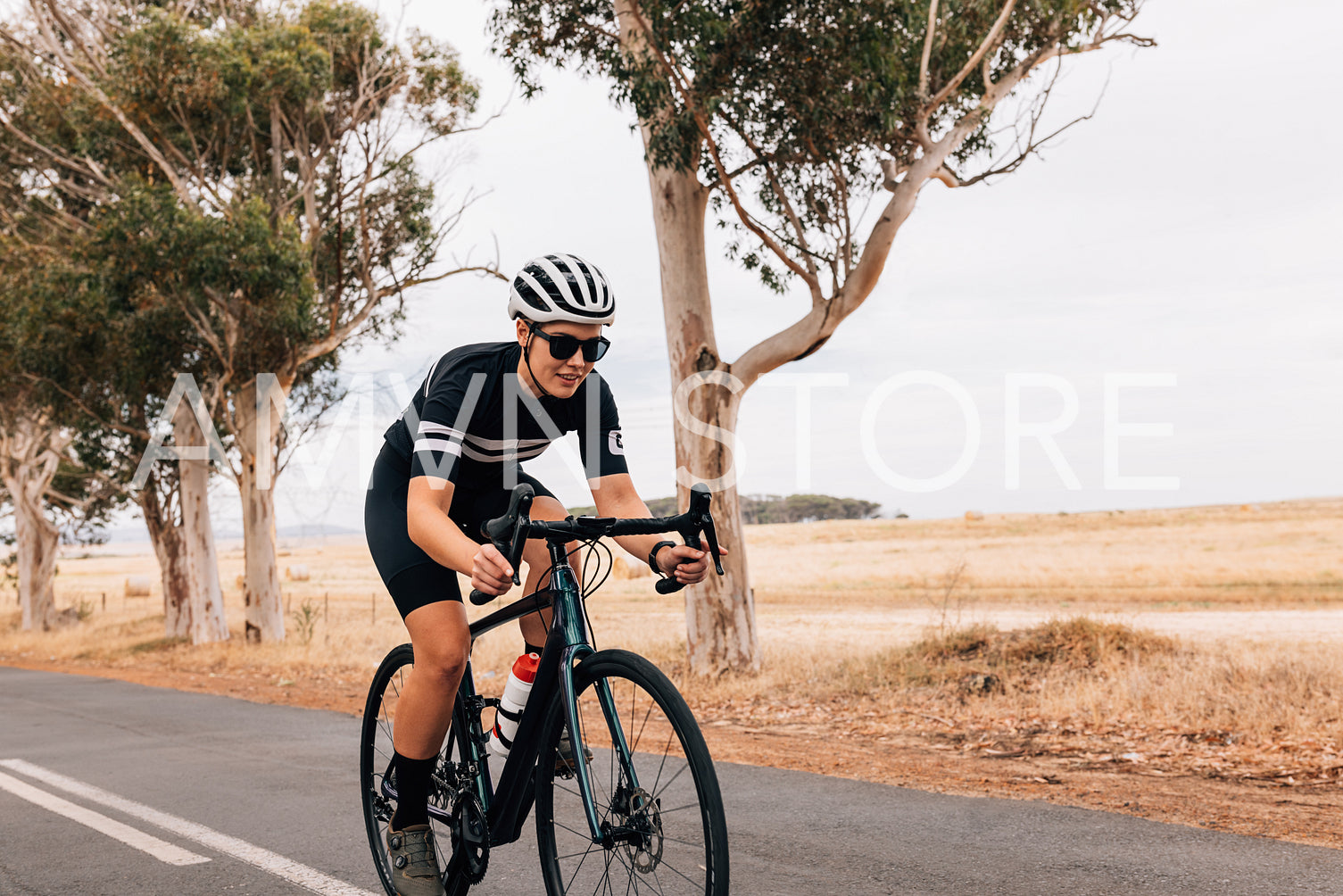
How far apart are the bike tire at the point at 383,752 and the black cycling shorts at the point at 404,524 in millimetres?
496

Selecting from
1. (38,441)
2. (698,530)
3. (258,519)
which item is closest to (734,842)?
(698,530)

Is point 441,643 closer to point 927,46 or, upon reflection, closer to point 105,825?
point 105,825

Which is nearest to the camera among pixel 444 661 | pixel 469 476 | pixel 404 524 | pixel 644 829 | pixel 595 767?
pixel 644 829

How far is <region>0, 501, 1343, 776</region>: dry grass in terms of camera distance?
820 cm

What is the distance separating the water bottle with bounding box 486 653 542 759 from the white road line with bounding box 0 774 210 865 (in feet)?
7.17

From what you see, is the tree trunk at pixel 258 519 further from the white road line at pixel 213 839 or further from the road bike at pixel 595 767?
the road bike at pixel 595 767

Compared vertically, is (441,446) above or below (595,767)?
above

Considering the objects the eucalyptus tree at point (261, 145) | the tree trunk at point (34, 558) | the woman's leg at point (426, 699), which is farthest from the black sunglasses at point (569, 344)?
the tree trunk at point (34, 558)

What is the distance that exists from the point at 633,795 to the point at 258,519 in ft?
67.6

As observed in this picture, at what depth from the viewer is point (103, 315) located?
19.7 m

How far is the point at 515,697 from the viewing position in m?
3.65

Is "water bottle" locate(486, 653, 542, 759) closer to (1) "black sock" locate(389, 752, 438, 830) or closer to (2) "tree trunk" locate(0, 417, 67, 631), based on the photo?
(1) "black sock" locate(389, 752, 438, 830)

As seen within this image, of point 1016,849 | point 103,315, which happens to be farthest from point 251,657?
point 1016,849

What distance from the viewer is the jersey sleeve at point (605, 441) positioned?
12.2 ft
